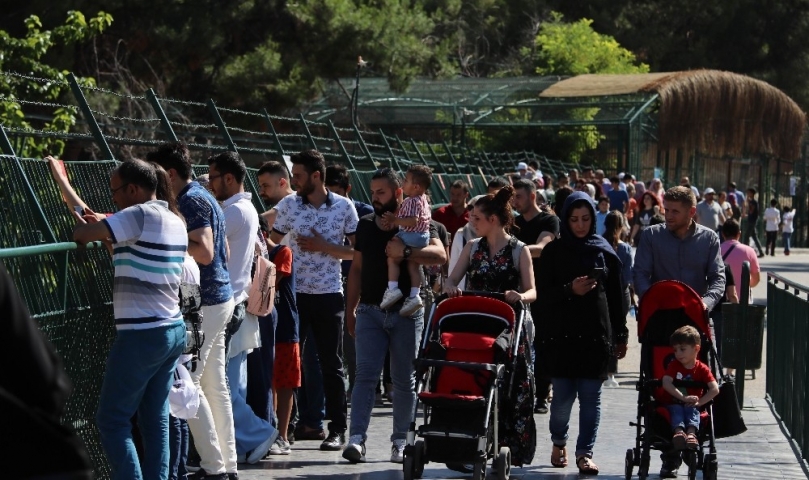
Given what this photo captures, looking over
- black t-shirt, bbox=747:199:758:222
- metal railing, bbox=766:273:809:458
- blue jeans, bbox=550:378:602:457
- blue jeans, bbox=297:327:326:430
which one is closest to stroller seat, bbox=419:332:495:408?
blue jeans, bbox=550:378:602:457

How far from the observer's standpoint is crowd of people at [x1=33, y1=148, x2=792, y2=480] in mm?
6945

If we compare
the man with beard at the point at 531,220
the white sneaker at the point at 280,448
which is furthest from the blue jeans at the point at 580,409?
the man with beard at the point at 531,220

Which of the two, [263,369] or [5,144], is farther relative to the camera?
[263,369]

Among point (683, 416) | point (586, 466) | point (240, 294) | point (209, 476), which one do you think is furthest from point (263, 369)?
point (683, 416)

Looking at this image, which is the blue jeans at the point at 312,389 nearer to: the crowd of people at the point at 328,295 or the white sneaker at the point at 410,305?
the crowd of people at the point at 328,295

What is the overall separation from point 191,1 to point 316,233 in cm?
1834

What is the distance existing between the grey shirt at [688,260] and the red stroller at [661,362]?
65cm

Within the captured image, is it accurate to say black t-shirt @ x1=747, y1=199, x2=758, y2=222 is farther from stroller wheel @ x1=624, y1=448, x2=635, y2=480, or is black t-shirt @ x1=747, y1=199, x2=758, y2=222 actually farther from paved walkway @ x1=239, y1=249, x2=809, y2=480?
stroller wheel @ x1=624, y1=448, x2=635, y2=480

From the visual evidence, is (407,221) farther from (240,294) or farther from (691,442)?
(691,442)

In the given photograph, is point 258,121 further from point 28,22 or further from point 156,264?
point 156,264

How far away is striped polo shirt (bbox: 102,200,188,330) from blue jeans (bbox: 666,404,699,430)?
3.19m

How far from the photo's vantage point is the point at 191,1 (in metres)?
27.4

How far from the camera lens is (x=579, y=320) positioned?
911 centimetres

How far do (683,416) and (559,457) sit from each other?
42.3 inches
